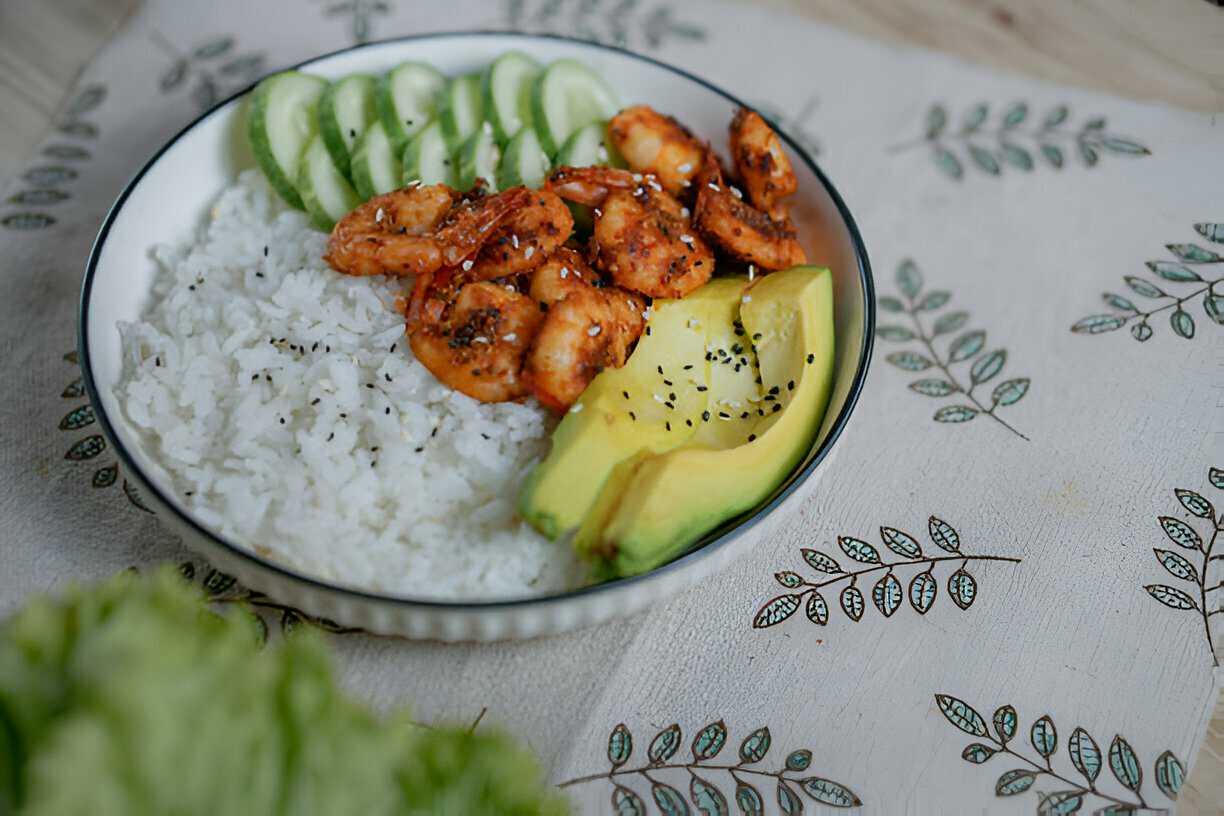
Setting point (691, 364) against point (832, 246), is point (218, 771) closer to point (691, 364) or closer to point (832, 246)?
point (691, 364)

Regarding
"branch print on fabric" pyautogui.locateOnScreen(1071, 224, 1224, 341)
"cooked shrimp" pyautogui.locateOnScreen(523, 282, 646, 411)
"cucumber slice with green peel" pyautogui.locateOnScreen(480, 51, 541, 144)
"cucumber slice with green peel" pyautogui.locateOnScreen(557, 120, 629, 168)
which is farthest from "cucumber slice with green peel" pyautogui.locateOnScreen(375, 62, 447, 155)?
"branch print on fabric" pyautogui.locateOnScreen(1071, 224, 1224, 341)

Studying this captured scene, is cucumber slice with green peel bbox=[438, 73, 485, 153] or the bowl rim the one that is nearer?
the bowl rim

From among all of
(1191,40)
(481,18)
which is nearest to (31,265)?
(481,18)

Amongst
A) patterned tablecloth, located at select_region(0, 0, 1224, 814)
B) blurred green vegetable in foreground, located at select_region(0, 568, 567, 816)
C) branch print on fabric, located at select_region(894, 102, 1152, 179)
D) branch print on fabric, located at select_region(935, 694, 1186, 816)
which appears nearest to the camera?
blurred green vegetable in foreground, located at select_region(0, 568, 567, 816)

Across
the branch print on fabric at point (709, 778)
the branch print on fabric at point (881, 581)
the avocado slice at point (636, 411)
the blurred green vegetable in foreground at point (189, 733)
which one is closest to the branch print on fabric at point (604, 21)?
the avocado slice at point (636, 411)

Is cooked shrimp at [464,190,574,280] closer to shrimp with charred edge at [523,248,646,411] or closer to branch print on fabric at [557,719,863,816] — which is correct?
shrimp with charred edge at [523,248,646,411]
